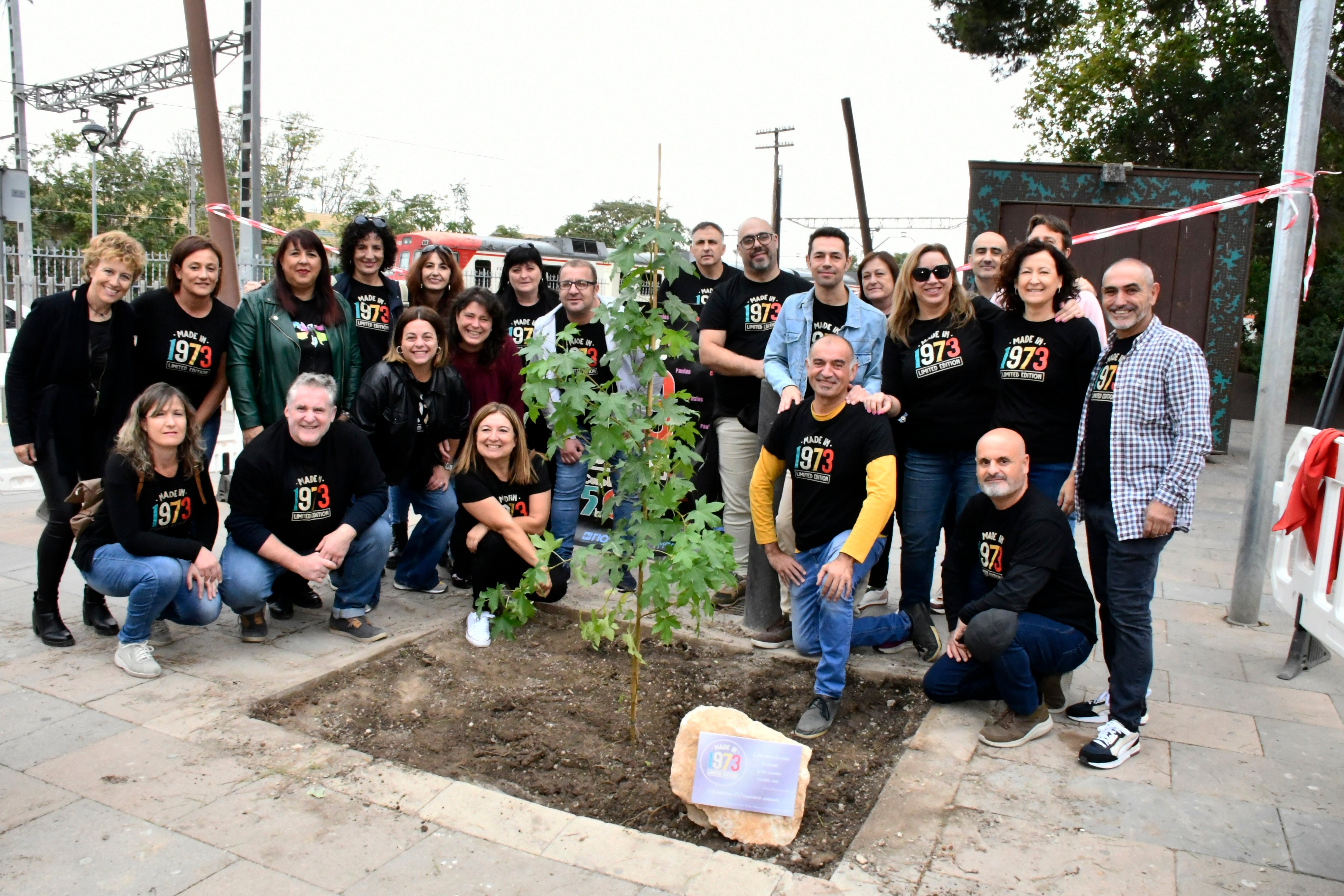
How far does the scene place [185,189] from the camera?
35.8 metres

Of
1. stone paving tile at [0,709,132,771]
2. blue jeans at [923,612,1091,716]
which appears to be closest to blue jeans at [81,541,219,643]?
stone paving tile at [0,709,132,771]

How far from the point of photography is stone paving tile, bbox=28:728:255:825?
2.99 meters

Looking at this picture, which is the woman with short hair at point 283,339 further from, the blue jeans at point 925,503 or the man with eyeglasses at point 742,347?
the blue jeans at point 925,503

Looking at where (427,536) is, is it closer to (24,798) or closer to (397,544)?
(397,544)

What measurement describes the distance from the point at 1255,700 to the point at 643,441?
3.02 m

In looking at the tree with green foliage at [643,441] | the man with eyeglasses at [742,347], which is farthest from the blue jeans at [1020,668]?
the man with eyeglasses at [742,347]

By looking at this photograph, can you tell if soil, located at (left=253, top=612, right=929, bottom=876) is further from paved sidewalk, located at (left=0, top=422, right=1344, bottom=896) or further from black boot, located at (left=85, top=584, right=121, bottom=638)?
black boot, located at (left=85, top=584, right=121, bottom=638)

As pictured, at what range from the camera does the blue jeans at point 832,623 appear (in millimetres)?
3781

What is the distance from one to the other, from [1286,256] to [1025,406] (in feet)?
6.88

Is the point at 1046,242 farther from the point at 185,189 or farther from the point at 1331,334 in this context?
the point at 185,189

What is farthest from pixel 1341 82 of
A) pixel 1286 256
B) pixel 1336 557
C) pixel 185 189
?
pixel 185 189

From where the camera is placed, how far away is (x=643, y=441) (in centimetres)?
337

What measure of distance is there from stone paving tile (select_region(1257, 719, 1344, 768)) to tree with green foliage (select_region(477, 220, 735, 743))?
2265 mm

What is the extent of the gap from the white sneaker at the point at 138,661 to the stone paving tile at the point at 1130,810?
333 cm
